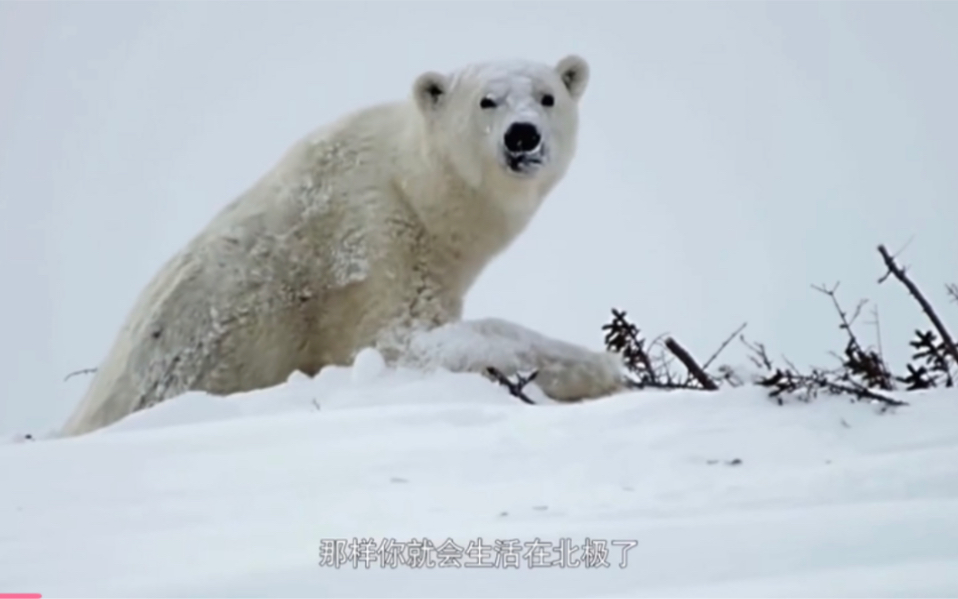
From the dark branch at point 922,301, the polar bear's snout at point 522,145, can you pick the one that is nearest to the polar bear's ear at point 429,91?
the polar bear's snout at point 522,145

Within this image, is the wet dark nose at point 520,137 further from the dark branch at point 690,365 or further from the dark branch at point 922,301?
the dark branch at point 922,301

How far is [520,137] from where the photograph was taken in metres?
6.21

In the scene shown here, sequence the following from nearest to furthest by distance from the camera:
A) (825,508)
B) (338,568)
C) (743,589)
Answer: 1. (743,589)
2. (338,568)
3. (825,508)

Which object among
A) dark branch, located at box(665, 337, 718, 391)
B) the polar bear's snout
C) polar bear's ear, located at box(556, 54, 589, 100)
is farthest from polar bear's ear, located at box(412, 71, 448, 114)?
dark branch, located at box(665, 337, 718, 391)

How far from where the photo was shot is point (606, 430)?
10.5 ft

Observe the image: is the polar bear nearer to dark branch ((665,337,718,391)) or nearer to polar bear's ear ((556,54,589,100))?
polar bear's ear ((556,54,589,100))

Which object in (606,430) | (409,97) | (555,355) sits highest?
(409,97)

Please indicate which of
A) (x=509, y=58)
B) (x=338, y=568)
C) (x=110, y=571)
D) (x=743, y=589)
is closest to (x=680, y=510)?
(x=743, y=589)

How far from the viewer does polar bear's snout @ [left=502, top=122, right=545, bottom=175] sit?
6.21 meters

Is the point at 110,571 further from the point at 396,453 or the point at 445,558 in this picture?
the point at 396,453

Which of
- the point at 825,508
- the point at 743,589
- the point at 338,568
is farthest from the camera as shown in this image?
the point at 825,508

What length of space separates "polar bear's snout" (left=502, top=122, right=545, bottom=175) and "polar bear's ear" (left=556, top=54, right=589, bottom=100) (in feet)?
2.27

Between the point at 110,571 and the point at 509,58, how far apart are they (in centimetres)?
468

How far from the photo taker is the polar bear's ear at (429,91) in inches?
255
